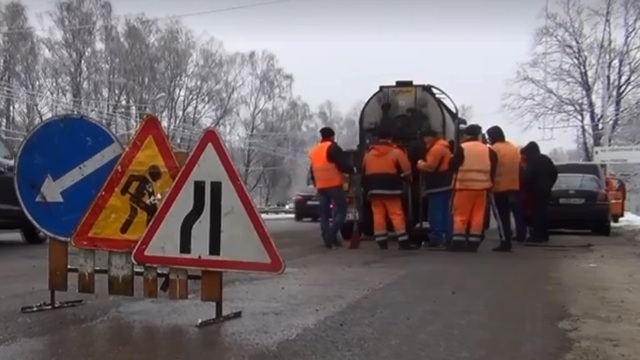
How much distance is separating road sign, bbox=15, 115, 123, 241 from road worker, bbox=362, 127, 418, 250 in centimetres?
687

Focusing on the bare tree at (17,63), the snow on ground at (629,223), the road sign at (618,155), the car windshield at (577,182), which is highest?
the bare tree at (17,63)

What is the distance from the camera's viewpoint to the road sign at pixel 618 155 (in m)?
38.8

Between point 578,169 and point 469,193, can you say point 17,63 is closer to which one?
point 578,169

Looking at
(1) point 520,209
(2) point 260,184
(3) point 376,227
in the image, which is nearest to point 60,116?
(3) point 376,227

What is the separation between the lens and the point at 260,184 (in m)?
95.2

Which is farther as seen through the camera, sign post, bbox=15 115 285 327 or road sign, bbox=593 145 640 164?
road sign, bbox=593 145 640 164

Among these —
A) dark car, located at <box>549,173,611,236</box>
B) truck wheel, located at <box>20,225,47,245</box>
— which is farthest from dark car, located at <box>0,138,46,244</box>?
dark car, located at <box>549,173,611,236</box>

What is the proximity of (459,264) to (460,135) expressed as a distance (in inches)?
233

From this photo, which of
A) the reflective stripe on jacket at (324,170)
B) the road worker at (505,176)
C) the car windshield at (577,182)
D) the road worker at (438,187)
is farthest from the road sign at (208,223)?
the car windshield at (577,182)

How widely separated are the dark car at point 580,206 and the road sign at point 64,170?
13.9m

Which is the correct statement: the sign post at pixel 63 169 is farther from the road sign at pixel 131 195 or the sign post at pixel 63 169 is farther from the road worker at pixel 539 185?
the road worker at pixel 539 185

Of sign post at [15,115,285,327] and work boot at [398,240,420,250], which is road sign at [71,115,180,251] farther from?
work boot at [398,240,420,250]

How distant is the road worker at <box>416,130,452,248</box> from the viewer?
12.8 m

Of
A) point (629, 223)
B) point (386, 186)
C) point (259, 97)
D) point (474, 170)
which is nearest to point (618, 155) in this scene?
point (629, 223)
